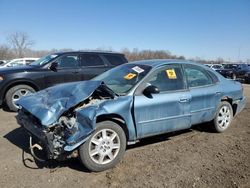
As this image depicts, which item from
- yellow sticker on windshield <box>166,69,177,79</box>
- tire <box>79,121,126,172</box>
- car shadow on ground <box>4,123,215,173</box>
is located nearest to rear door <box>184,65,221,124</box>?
yellow sticker on windshield <box>166,69,177,79</box>

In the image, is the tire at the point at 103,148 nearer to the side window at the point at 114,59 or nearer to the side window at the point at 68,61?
the side window at the point at 68,61

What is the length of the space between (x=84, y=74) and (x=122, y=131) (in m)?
4.91

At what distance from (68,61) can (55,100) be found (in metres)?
4.83

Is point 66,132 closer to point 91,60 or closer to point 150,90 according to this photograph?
point 150,90

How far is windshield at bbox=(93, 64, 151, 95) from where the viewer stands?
4920mm

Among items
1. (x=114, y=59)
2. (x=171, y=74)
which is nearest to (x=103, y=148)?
(x=171, y=74)

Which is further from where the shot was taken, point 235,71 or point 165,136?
point 235,71

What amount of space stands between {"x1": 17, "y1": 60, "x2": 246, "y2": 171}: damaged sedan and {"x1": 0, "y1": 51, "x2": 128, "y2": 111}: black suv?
3.38 metres

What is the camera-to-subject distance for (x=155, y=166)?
14.6ft

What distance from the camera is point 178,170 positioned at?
4.31 meters

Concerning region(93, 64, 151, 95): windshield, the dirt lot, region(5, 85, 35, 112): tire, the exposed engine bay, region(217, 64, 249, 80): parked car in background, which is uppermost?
region(93, 64, 151, 95): windshield

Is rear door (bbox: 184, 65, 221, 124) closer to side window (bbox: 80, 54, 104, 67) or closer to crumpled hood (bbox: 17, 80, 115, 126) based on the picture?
crumpled hood (bbox: 17, 80, 115, 126)

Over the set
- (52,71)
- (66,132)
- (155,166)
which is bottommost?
(155,166)

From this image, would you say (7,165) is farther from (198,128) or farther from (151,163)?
(198,128)
